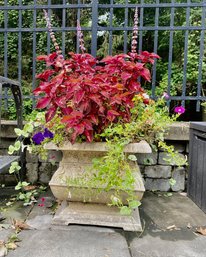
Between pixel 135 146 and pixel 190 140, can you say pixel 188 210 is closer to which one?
pixel 190 140

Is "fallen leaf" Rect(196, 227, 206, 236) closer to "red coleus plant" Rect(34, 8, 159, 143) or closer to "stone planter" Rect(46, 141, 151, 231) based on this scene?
"stone planter" Rect(46, 141, 151, 231)

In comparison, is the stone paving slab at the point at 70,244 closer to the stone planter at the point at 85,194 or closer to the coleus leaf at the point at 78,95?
A: the stone planter at the point at 85,194

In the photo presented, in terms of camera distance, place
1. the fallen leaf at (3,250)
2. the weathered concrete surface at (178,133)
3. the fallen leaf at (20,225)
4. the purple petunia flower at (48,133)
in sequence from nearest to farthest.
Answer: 1. the fallen leaf at (3,250)
2. the fallen leaf at (20,225)
3. the purple petunia flower at (48,133)
4. the weathered concrete surface at (178,133)

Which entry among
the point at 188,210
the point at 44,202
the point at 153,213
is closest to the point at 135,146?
the point at 153,213

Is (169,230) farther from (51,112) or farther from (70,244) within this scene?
(51,112)

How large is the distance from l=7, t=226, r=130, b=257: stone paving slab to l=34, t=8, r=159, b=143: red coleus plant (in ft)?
1.83

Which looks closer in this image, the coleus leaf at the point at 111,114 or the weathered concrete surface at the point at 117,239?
the weathered concrete surface at the point at 117,239

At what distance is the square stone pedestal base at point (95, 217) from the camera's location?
1581mm

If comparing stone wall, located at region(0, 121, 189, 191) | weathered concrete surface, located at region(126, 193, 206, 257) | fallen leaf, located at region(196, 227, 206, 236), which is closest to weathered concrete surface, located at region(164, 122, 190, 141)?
stone wall, located at region(0, 121, 189, 191)

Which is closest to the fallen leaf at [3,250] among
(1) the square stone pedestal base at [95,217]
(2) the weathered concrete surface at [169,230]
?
(1) the square stone pedestal base at [95,217]

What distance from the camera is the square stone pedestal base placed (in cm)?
158

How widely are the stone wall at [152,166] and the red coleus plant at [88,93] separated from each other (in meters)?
0.73

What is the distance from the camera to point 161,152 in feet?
7.72

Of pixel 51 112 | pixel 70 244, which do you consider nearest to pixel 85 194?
pixel 70 244
